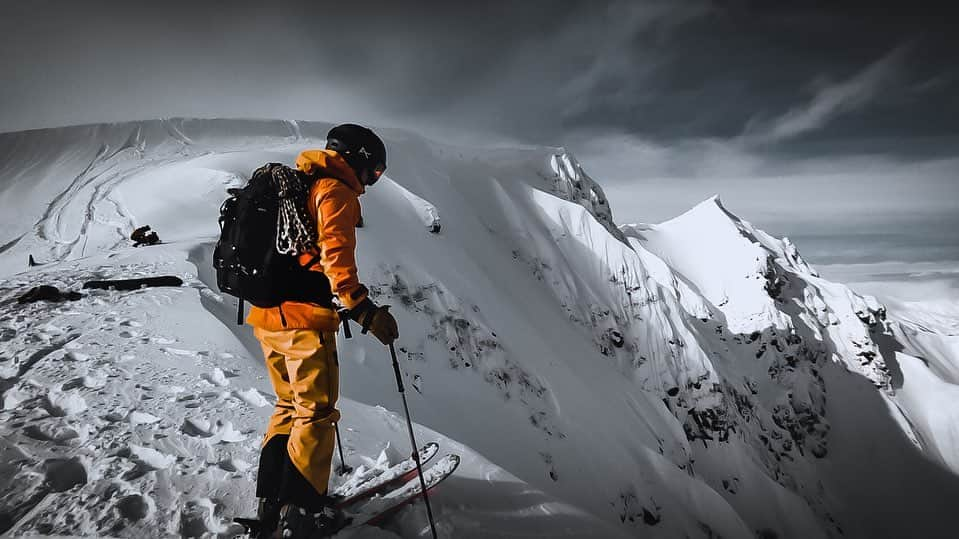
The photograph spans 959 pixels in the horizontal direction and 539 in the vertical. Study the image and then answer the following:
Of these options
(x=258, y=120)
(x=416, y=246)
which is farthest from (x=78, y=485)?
(x=258, y=120)

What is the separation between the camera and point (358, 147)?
3.04 m

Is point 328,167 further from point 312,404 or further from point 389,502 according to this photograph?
point 389,502

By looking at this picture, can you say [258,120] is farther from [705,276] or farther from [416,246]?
[705,276]

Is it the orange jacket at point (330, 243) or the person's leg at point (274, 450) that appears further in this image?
the person's leg at point (274, 450)

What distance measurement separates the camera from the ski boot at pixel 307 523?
2639mm

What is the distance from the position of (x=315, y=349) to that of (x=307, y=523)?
1221 mm

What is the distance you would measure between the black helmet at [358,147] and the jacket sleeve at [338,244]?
43cm

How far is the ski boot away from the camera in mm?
2639

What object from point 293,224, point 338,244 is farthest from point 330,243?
point 293,224

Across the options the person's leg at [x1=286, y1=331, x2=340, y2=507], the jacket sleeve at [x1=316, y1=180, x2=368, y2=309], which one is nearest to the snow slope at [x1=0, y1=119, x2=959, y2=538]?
the person's leg at [x1=286, y1=331, x2=340, y2=507]

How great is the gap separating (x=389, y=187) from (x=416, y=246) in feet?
16.2

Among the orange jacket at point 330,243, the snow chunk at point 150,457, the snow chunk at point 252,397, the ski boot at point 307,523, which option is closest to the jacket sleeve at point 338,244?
the orange jacket at point 330,243

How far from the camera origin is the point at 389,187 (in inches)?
796

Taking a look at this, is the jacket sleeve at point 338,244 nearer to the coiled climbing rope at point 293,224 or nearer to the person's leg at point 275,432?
the coiled climbing rope at point 293,224
